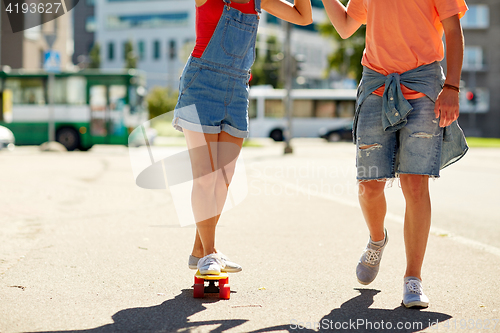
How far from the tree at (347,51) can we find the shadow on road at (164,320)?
1499 inches

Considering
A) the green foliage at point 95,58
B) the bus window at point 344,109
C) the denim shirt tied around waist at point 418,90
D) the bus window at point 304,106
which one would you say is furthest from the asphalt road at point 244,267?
the green foliage at point 95,58

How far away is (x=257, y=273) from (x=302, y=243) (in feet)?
3.67

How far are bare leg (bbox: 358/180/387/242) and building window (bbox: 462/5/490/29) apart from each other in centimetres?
4549

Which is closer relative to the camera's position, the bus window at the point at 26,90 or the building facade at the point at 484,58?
the bus window at the point at 26,90

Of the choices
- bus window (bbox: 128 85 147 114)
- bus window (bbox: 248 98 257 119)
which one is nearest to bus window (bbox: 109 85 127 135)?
bus window (bbox: 128 85 147 114)

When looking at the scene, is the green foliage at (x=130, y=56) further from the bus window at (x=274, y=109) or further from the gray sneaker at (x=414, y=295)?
the gray sneaker at (x=414, y=295)

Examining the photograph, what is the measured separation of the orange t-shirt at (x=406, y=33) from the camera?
322cm

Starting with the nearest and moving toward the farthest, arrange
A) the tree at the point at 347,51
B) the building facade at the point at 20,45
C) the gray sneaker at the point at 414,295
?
the gray sneaker at the point at 414,295 → the building facade at the point at 20,45 → the tree at the point at 347,51

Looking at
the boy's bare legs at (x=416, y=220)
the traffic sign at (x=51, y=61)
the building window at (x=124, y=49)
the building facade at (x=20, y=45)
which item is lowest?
the boy's bare legs at (x=416, y=220)

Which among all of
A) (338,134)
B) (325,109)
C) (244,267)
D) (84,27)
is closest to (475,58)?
(325,109)

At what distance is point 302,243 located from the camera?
4.80 meters

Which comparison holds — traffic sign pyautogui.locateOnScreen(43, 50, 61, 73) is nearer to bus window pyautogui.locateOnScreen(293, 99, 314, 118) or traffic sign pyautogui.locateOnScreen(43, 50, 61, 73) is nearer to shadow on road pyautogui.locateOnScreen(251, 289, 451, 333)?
shadow on road pyautogui.locateOnScreen(251, 289, 451, 333)

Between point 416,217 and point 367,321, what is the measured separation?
28.3 inches

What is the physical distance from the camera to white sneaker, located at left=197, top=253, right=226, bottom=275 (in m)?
3.14
